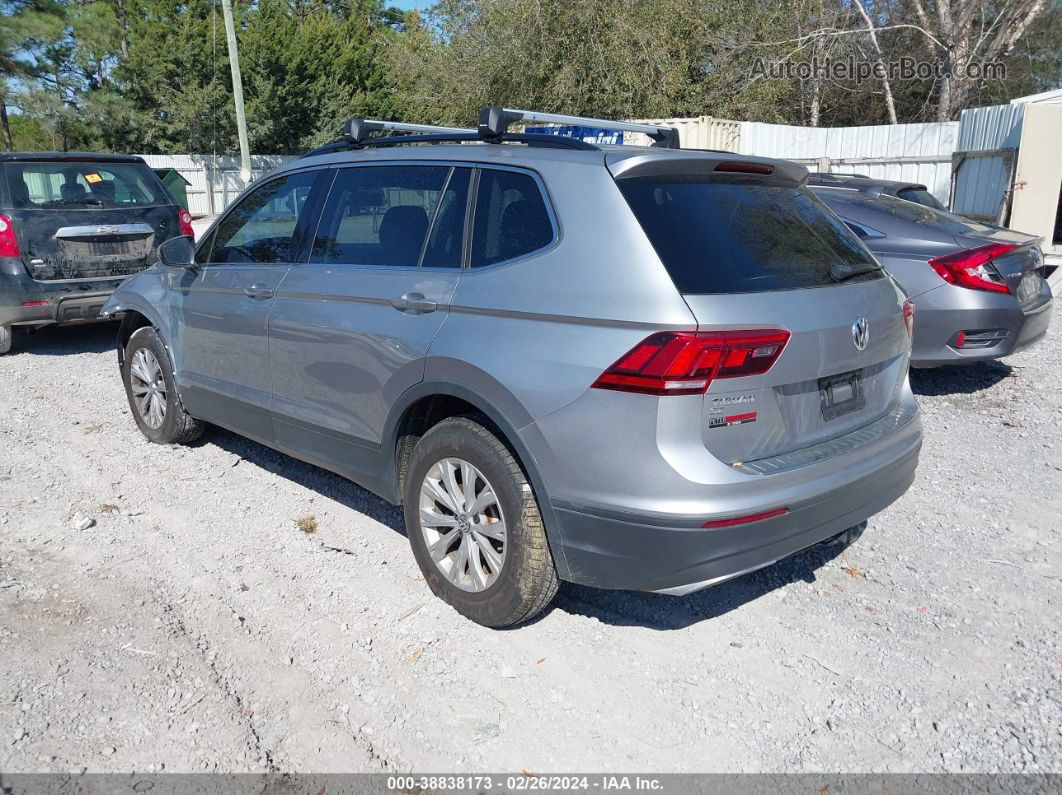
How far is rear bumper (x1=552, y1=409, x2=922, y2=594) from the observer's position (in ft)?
9.11

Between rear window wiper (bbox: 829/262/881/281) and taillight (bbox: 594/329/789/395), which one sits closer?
taillight (bbox: 594/329/789/395)

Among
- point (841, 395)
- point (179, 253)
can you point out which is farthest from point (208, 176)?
point (841, 395)

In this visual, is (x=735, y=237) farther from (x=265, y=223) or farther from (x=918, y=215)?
(x=918, y=215)

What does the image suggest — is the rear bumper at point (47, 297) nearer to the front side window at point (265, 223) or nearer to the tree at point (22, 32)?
the front side window at point (265, 223)

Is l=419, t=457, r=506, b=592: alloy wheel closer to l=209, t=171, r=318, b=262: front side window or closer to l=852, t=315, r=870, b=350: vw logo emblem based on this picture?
l=852, t=315, r=870, b=350: vw logo emblem

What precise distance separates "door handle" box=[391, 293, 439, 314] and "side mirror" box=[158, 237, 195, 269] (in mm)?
1977

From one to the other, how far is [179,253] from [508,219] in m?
2.55

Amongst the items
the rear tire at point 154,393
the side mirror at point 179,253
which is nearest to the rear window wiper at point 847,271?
the side mirror at point 179,253

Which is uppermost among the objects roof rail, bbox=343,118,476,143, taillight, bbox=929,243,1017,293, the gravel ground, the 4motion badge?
roof rail, bbox=343,118,476,143

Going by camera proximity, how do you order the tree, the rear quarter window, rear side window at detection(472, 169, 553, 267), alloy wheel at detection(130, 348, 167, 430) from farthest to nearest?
the tree, the rear quarter window, alloy wheel at detection(130, 348, 167, 430), rear side window at detection(472, 169, 553, 267)

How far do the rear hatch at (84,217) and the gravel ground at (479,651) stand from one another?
3.55 meters

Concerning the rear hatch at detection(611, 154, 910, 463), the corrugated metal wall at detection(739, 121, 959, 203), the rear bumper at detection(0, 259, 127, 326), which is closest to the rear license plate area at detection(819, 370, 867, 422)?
the rear hatch at detection(611, 154, 910, 463)

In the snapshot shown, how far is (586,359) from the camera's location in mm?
2846

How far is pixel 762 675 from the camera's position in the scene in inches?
123
